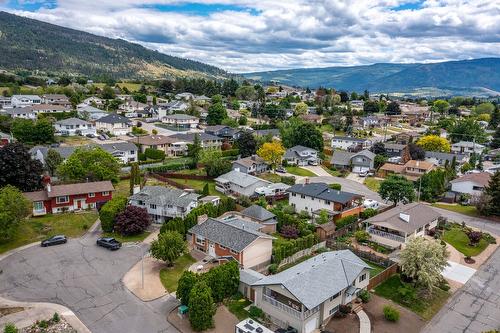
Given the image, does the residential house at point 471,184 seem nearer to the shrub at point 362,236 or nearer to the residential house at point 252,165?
the shrub at point 362,236

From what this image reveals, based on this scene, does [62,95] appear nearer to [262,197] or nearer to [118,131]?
[118,131]

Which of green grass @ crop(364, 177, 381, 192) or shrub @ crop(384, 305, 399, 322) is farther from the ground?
shrub @ crop(384, 305, 399, 322)

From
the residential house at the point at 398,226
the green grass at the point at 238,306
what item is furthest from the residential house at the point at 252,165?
the green grass at the point at 238,306

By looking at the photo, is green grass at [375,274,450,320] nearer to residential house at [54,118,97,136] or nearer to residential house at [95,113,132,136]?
residential house at [95,113,132,136]

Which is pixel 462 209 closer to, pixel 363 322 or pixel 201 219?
pixel 363 322

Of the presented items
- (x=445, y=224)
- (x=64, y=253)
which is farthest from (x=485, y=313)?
(x=64, y=253)

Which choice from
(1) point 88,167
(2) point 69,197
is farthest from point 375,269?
(1) point 88,167

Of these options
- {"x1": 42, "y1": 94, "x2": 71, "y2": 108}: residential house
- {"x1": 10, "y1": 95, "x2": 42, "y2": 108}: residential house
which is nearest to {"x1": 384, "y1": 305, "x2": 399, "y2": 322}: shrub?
{"x1": 42, "y1": 94, "x2": 71, "y2": 108}: residential house
